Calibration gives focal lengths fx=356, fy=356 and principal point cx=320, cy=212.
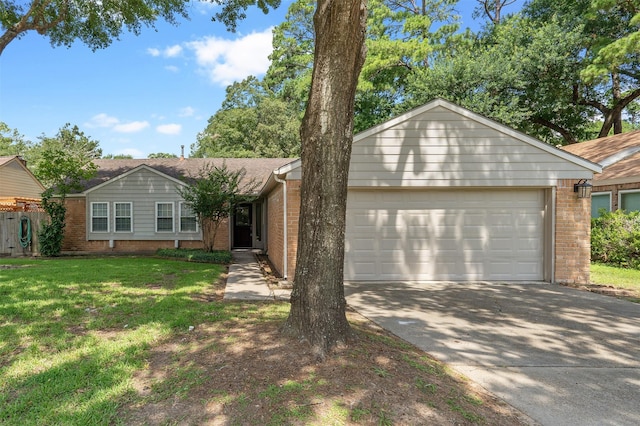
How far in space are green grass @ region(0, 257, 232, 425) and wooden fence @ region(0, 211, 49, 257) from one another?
21.0ft

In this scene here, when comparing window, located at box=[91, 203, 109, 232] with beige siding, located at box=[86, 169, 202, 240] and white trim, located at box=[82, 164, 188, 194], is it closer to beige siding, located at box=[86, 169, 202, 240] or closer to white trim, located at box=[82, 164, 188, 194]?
beige siding, located at box=[86, 169, 202, 240]

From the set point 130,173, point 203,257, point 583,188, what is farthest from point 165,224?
point 583,188

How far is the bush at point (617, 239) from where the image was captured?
996 cm

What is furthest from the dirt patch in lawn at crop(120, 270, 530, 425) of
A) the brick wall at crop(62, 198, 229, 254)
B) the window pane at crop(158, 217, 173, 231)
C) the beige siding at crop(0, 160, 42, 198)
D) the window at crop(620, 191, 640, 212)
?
the beige siding at crop(0, 160, 42, 198)

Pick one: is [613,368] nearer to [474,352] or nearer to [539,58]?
[474,352]

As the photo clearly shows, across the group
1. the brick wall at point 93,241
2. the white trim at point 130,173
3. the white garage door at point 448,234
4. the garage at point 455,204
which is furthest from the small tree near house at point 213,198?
the white garage door at point 448,234

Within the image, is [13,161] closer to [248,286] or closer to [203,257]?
[203,257]

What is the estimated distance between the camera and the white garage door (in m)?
8.39

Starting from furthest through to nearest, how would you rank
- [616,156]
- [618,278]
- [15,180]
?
[15,180]
[616,156]
[618,278]

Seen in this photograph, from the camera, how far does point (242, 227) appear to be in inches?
656

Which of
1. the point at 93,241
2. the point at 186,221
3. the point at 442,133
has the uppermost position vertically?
the point at 442,133

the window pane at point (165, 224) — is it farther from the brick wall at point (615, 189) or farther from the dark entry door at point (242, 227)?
the brick wall at point (615, 189)

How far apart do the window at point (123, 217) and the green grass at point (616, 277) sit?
15.5 metres

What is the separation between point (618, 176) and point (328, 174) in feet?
41.4
